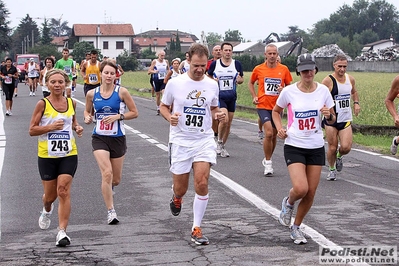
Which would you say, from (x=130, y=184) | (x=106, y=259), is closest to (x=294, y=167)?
(x=106, y=259)

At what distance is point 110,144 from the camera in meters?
9.05

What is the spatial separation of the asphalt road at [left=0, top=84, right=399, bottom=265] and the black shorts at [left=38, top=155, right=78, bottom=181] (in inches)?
26.1

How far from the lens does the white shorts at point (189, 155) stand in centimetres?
795

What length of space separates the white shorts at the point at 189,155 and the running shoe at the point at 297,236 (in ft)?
3.47

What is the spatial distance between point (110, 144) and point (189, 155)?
1422 mm

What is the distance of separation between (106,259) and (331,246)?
210 centimetres

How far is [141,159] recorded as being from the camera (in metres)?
A: 14.5

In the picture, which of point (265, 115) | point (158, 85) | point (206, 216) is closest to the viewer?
point (206, 216)

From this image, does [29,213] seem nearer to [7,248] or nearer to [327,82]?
[7,248]

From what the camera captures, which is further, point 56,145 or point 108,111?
point 108,111

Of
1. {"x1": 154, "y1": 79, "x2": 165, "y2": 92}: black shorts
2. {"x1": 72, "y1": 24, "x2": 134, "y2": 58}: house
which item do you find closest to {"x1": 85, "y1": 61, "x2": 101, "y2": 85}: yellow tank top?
{"x1": 154, "y1": 79, "x2": 165, "y2": 92}: black shorts

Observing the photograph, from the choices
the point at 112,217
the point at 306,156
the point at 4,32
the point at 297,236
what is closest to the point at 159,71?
the point at 112,217

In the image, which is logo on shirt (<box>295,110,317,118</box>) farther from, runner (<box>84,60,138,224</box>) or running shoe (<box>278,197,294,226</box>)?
runner (<box>84,60,138,224</box>)

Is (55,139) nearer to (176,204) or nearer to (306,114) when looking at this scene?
(176,204)
